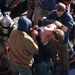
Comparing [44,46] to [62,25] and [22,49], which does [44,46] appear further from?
[62,25]

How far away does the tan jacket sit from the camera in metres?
4.69

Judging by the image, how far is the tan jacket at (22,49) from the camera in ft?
15.4

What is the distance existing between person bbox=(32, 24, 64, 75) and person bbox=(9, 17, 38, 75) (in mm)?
200

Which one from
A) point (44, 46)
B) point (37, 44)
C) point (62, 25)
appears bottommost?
point (44, 46)

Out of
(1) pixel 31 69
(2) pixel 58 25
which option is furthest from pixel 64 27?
(1) pixel 31 69

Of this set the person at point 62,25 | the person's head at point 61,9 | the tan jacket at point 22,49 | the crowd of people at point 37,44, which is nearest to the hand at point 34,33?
the crowd of people at point 37,44

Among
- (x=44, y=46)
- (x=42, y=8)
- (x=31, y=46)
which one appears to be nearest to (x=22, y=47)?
(x=31, y=46)

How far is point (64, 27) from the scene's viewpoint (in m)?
5.54

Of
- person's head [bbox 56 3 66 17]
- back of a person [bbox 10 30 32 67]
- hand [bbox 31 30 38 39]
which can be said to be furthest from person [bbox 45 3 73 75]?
back of a person [bbox 10 30 32 67]

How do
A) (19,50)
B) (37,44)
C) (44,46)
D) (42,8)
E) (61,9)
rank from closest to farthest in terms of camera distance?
Answer: (19,50)
(37,44)
(44,46)
(61,9)
(42,8)

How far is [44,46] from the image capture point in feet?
16.9

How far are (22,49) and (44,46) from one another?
55cm

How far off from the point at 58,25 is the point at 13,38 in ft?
3.71

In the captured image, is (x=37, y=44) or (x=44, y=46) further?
(x=44, y=46)
